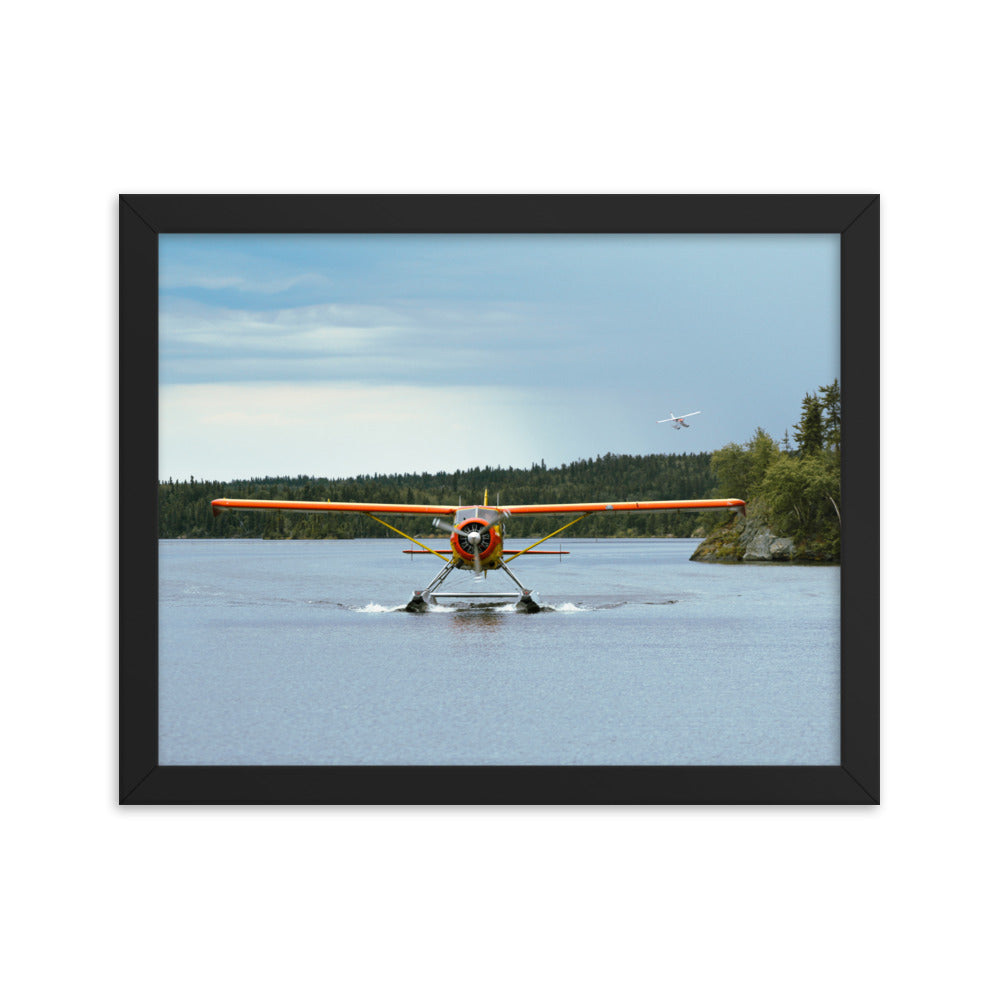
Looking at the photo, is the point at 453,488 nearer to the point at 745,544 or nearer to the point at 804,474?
the point at 804,474

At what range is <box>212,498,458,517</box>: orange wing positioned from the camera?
32.5ft

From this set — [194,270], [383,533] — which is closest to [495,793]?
[194,270]

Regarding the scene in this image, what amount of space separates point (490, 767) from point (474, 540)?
14.7 metres

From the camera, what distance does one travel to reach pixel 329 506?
14023 millimetres

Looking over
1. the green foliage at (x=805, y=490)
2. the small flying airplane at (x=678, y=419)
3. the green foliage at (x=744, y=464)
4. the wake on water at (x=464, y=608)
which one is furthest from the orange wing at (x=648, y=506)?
the wake on water at (x=464, y=608)

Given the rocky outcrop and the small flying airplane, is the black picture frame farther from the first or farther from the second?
the rocky outcrop

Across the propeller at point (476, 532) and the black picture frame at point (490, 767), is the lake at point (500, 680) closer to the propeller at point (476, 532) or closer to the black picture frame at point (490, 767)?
the black picture frame at point (490, 767)

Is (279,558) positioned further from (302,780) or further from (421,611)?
(302,780)

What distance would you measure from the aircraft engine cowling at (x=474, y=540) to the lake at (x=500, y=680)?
1.87 meters

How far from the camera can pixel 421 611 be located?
26.5m

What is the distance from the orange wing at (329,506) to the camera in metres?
9.91

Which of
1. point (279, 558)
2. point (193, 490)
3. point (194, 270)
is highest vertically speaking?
point (194, 270)

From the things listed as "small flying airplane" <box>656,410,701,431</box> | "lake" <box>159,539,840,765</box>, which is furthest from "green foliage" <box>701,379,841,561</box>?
"small flying airplane" <box>656,410,701,431</box>

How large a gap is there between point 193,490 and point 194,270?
7.31ft
